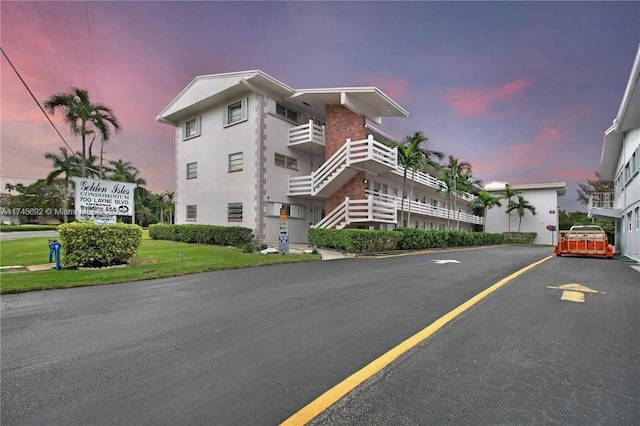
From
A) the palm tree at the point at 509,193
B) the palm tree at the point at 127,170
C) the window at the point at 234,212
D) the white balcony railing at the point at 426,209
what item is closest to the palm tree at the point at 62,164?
the palm tree at the point at 127,170

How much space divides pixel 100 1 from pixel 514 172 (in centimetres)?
5468

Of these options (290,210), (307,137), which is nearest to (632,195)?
(307,137)

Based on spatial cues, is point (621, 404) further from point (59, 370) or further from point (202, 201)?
point (202, 201)

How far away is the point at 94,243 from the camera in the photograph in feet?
32.1

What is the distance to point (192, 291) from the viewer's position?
7113 mm

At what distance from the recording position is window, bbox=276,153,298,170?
20.7 metres

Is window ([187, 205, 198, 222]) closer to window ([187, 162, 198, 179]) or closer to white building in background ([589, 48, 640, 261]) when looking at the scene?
window ([187, 162, 198, 179])

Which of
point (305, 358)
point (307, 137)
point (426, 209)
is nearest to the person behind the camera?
point (305, 358)

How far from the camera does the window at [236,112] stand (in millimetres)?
20100

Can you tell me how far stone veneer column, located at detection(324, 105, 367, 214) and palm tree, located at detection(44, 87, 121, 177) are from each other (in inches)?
642

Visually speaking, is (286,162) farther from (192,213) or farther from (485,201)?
(485,201)

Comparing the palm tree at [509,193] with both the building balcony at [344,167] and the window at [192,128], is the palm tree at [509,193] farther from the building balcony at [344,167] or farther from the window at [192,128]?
the window at [192,128]

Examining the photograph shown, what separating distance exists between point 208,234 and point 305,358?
16.9 metres

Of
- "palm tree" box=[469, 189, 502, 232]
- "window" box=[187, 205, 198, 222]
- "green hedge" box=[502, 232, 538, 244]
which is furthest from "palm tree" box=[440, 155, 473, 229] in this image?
"window" box=[187, 205, 198, 222]
